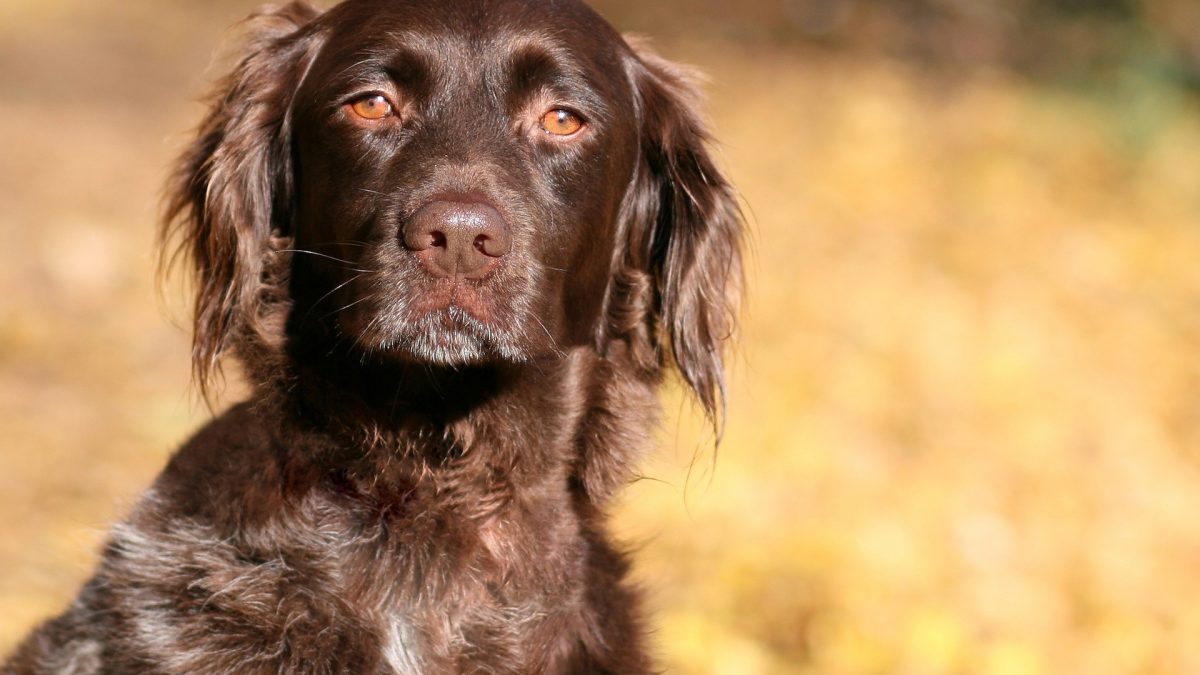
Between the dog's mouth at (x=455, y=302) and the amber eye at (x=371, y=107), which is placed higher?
the amber eye at (x=371, y=107)

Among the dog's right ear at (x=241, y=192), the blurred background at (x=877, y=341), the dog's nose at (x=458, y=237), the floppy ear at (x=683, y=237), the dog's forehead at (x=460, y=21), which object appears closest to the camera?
the dog's nose at (x=458, y=237)

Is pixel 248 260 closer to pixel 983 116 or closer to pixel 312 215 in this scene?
pixel 312 215

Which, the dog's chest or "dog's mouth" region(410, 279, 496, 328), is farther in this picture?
the dog's chest

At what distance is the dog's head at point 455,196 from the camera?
3250 millimetres

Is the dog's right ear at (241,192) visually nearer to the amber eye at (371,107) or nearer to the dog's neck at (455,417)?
the dog's neck at (455,417)

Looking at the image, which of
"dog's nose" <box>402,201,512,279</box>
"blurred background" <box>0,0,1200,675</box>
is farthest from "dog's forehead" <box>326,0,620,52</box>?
"blurred background" <box>0,0,1200,675</box>

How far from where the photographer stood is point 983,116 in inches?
539

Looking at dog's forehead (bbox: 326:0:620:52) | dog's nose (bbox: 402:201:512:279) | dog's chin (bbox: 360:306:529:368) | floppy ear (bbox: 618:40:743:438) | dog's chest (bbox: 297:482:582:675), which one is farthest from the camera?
floppy ear (bbox: 618:40:743:438)

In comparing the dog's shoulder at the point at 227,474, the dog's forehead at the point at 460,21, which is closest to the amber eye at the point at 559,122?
the dog's forehead at the point at 460,21

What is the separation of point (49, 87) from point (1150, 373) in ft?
33.9

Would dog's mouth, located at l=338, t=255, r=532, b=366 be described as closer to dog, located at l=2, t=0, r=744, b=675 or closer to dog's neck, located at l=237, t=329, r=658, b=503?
dog, located at l=2, t=0, r=744, b=675

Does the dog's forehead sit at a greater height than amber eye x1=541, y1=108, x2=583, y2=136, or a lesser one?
greater

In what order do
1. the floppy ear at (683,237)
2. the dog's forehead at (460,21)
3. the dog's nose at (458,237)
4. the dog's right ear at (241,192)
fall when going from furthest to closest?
the floppy ear at (683,237), the dog's right ear at (241,192), the dog's forehead at (460,21), the dog's nose at (458,237)

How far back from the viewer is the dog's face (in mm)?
3219
